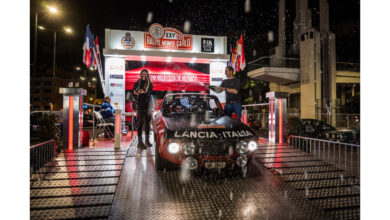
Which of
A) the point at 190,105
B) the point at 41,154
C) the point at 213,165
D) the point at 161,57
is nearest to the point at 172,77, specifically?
the point at 161,57

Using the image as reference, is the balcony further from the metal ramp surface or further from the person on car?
the metal ramp surface

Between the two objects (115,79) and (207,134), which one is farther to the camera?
(115,79)

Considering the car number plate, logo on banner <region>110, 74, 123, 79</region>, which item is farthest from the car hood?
logo on banner <region>110, 74, 123, 79</region>

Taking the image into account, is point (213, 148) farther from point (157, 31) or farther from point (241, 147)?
point (157, 31)

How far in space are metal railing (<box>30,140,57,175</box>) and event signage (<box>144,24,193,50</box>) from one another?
7.60 m

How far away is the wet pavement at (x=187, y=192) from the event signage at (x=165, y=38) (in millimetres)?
7919

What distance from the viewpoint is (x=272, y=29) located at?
67.8 ft

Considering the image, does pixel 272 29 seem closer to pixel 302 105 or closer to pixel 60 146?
pixel 302 105

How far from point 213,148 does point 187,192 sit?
0.68 m

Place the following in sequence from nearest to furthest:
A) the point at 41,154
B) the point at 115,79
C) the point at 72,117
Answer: the point at 41,154, the point at 72,117, the point at 115,79

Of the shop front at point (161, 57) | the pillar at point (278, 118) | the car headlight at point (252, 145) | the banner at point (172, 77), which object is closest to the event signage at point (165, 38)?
the shop front at point (161, 57)

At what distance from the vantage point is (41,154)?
4.00m
